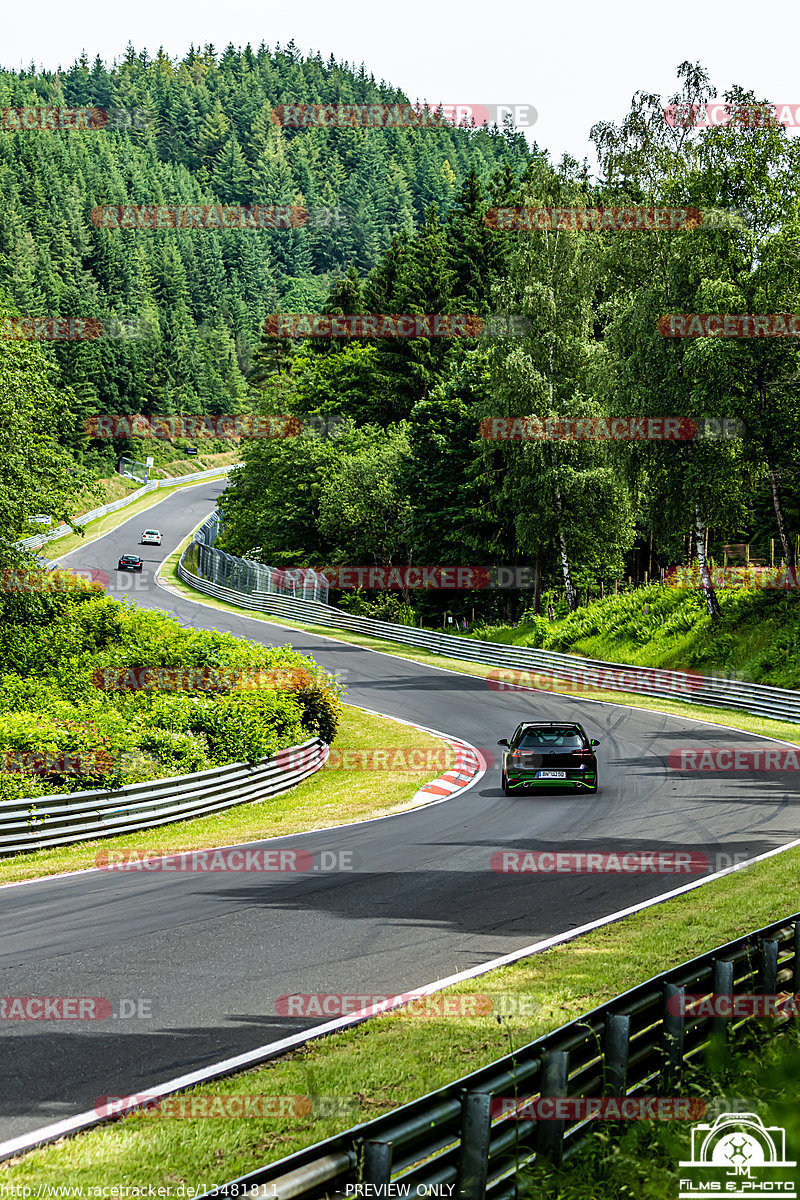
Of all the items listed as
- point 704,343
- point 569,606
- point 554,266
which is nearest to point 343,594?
point 569,606

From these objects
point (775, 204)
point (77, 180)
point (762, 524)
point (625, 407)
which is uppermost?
point (77, 180)

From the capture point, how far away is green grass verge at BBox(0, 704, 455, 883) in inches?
627

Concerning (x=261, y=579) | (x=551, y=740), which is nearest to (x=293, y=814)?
(x=551, y=740)

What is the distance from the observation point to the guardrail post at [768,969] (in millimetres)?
7619

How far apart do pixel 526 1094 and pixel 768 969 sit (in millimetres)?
2539

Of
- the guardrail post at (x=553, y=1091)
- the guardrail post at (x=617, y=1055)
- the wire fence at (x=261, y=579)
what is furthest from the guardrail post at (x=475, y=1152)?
the wire fence at (x=261, y=579)

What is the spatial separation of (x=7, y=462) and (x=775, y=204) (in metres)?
24.7

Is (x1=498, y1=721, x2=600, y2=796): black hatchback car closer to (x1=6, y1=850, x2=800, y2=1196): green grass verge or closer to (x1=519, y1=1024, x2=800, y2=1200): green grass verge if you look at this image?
(x1=6, y1=850, x2=800, y2=1196): green grass verge

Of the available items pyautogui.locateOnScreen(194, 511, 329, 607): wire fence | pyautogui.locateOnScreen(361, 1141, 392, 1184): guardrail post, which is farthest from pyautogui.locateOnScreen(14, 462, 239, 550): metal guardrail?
pyautogui.locateOnScreen(361, 1141, 392, 1184): guardrail post

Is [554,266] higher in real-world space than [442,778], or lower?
higher

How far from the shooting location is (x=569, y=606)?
4753 centimetres

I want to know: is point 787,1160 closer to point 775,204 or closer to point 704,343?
point 704,343

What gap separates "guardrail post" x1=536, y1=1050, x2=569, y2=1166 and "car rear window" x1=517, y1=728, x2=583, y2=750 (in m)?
15.7

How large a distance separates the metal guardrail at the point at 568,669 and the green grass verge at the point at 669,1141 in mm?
26254
